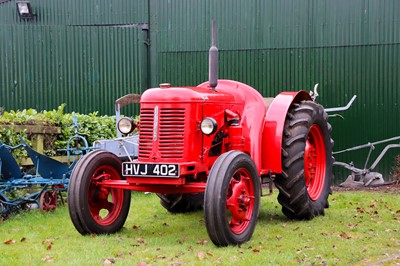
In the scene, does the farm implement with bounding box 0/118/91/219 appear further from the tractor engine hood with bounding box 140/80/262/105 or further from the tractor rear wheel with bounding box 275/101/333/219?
the tractor rear wheel with bounding box 275/101/333/219

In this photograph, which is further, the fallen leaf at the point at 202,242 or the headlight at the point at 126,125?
the headlight at the point at 126,125

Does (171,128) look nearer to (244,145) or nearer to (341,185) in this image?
(244,145)

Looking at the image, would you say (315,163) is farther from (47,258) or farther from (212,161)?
(47,258)

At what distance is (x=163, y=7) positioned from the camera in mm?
14977

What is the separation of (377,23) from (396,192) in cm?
354

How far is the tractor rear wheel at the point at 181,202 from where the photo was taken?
373 inches

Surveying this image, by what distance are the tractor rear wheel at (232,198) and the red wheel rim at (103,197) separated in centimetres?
153


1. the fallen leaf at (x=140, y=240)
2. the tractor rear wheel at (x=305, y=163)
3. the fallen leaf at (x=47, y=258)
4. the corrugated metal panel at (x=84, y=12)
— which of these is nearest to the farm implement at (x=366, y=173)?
the tractor rear wheel at (x=305, y=163)

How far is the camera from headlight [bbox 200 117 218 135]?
24.5 ft

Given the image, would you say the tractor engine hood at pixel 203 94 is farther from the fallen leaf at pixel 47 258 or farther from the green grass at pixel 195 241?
the fallen leaf at pixel 47 258

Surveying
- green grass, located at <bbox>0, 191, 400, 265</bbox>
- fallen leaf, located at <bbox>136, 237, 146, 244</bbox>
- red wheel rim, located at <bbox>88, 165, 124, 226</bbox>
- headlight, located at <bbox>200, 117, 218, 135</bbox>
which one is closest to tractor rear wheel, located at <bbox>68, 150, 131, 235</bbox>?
red wheel rim, located at <bbox>88, 165, 124, 226</bbox>

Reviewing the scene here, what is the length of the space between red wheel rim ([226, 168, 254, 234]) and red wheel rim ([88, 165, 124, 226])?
1515 millimetres

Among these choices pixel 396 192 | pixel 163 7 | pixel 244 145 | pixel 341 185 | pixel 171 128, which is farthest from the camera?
pixel 163 7

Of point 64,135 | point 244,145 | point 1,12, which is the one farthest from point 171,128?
point 1,12
